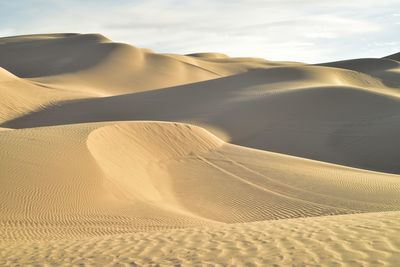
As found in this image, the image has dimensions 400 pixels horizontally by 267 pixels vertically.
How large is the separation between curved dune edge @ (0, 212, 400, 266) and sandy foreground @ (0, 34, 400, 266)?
26mm

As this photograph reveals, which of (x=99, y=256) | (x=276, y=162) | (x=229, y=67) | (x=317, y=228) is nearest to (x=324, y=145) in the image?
(x=276, y=162)

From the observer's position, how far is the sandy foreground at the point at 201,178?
7316mm

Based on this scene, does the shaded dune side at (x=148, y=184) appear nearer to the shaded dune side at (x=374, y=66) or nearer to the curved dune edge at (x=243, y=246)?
the curved dune edge at (x=243, y=246)

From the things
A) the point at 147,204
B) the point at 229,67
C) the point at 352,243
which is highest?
the point at 229,67

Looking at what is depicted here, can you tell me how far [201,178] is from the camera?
612 inches

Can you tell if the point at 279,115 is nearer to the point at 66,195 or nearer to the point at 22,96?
the point at 22,96

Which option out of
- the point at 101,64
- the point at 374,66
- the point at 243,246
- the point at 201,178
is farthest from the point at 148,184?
the point at 374,66

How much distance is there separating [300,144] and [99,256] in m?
19.5

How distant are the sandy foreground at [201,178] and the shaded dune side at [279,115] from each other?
4.1 inches

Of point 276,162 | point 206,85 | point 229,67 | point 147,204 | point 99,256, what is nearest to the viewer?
point 99,256

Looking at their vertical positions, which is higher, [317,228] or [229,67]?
[229,67]

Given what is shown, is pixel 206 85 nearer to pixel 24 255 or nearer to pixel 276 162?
pixel 276 162

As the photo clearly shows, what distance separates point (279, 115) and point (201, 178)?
49.9 ft

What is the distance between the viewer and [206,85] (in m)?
40.2
